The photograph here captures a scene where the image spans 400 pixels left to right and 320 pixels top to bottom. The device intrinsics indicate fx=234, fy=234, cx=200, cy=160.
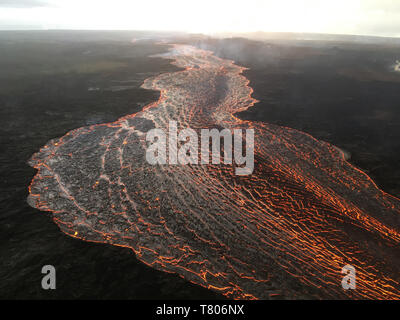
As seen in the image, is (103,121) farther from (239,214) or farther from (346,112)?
(346,112)

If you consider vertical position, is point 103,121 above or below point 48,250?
above

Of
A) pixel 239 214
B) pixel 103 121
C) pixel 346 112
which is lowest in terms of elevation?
pixel 239 214

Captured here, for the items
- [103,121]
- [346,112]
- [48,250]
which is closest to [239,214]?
[48,250]

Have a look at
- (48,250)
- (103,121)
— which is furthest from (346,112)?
(48,250)

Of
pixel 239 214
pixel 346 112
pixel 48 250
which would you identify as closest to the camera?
pixel 48 250

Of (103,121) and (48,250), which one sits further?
(103,121)

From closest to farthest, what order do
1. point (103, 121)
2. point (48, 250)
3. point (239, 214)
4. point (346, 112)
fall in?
point (48, 250) → point (239, 214) → point (103, 121) → point (346, 112)
